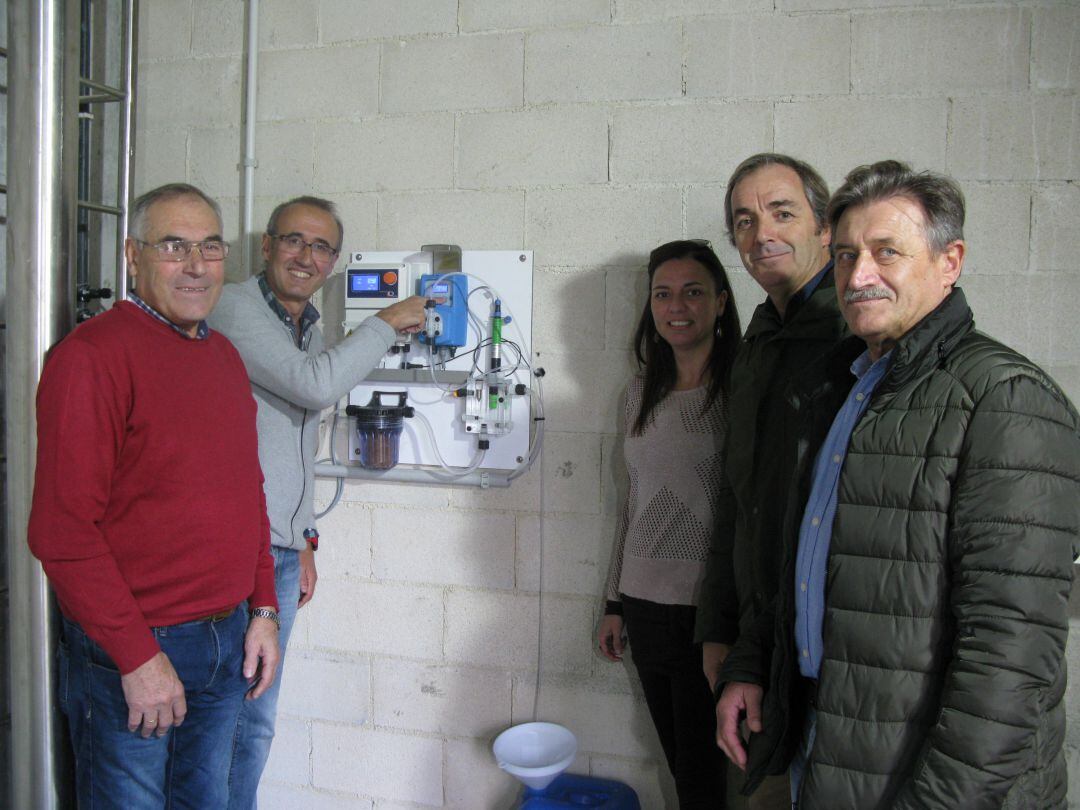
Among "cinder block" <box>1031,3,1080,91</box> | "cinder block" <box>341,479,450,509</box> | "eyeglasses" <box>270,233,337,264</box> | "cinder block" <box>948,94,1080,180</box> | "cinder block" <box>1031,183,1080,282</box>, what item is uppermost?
"cinder block" <box>1031,3,1080,91</box>

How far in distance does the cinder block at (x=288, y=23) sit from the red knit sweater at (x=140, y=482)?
3.84ft

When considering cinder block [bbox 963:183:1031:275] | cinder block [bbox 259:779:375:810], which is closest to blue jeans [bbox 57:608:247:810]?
cinder block [bbox 259:779:375:810]

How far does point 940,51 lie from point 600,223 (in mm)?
923

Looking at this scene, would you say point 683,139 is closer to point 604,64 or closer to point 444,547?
point 604,64

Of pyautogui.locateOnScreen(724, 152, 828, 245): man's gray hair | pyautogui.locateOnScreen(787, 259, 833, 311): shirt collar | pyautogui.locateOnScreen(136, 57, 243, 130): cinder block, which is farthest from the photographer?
pyautogui.locateOnScreen(136, 57, 243, 130): cinder block

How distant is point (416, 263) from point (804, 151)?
1.08m

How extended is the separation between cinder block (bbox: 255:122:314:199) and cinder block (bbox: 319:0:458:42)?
29 centimetres

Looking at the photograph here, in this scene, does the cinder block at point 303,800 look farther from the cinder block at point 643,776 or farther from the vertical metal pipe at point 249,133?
the vertical metal pipe at point 249,133

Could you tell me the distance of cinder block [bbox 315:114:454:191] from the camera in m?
2.18

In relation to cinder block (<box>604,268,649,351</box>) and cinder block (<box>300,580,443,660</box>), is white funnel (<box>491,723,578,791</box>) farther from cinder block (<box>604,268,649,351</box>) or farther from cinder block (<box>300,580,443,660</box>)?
cinder block (<box>604,268,649,351</box>)

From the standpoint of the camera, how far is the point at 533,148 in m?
2.11

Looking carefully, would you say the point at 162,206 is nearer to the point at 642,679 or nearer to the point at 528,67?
the point at 528,67

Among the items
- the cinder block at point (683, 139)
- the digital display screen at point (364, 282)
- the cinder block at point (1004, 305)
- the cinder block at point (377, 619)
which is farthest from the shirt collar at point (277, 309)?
the cinder block at point (1004, 305)

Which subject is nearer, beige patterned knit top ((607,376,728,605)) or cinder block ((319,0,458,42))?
beige patterned knit top ((607,376,728,605))
